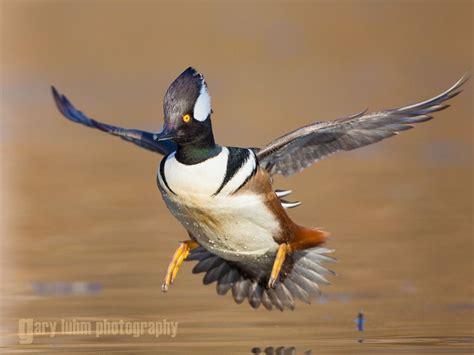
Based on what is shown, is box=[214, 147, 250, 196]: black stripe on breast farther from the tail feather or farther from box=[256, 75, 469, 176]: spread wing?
the tail feather

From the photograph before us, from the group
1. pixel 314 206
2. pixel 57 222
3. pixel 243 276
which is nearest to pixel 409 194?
pixel 314 206

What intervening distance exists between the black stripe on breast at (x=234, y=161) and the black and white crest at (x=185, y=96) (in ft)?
1.23

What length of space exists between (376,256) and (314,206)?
1.83 metres

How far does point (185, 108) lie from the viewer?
6527mm

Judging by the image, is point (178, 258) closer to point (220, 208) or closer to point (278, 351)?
point (220, 208)

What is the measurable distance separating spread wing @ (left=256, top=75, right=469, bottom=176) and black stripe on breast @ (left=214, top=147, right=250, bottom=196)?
0.33 m

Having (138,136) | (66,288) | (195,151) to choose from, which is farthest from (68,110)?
(195,151)

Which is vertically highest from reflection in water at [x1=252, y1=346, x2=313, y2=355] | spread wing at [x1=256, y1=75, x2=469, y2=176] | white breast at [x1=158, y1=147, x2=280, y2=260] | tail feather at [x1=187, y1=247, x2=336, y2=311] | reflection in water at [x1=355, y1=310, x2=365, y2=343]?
spread wing at [x1=256, y1=75, x2=469, y2=176]

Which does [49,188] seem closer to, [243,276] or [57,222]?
[57,222]

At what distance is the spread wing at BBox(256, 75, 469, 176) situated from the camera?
23.5ft

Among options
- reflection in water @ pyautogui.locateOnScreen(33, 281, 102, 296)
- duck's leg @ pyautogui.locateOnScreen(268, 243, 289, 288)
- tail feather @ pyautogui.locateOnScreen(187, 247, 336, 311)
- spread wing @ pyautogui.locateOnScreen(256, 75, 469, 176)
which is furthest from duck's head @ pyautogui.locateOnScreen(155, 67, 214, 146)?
reflection in water @ pyautogui.locateOnScreen(33, 281, 102, 296)

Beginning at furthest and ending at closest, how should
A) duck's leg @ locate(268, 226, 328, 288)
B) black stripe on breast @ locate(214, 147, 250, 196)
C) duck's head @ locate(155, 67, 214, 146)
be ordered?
Answer: 1. duck's leg @ locate(268, 226, 328, 288)
2. black stripe on breast @ locate(214, 147, 250, 196)
3. duck's head @ locate(155, 67, 214, 146)

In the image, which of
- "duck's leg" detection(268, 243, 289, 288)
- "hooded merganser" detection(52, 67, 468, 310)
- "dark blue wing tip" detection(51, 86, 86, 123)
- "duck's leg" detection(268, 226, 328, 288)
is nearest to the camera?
"hooded merganser" detection(52, 67, 468, 310)

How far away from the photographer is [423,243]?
31.1 feet
